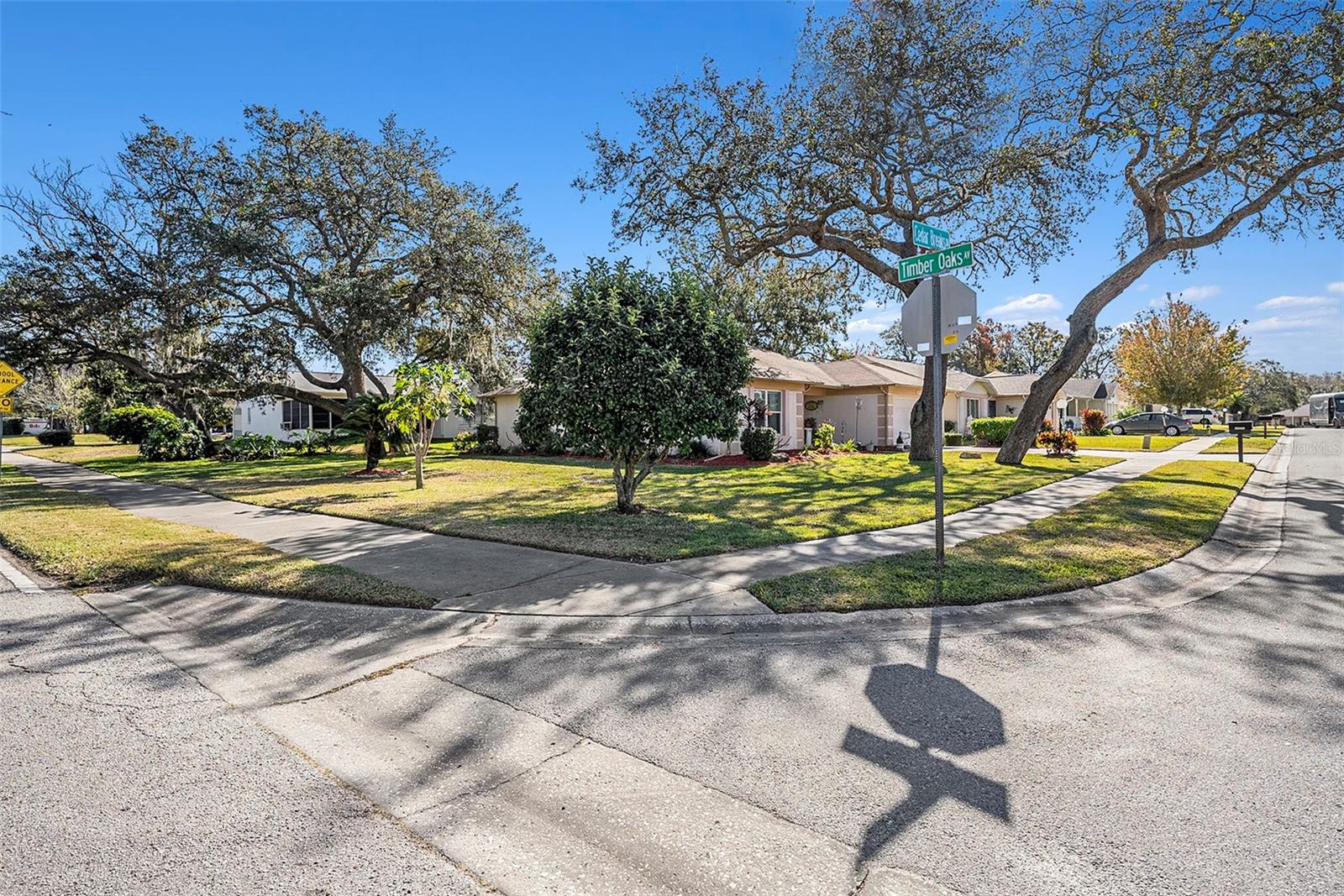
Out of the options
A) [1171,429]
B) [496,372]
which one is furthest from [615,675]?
[1171,429]

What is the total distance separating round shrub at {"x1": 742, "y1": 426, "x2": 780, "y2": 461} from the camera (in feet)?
69.3

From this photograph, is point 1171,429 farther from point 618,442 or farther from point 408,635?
point 408,635

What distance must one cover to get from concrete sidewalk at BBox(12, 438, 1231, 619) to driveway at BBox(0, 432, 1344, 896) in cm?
66

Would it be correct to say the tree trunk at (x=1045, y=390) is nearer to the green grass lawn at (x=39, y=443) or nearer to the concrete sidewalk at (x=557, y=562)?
the concrete sidewalk at (x=557, y=562)

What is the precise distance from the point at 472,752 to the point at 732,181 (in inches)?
625

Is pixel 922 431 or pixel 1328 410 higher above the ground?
pixel 1328 410

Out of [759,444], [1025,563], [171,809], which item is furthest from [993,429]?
[171,809]

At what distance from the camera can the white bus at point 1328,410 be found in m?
55.6

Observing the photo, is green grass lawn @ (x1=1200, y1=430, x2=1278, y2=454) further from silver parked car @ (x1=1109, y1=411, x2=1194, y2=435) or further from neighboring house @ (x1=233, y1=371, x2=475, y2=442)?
neighboring house @ (x1=233, y1=371, x2=475, y2=442)

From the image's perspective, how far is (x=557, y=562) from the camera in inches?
291

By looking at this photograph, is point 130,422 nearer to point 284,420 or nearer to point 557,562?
point 284,420

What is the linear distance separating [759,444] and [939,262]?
49.4 ft

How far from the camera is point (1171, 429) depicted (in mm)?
Result: 40562

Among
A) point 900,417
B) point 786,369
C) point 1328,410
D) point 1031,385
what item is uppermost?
point 786,369
